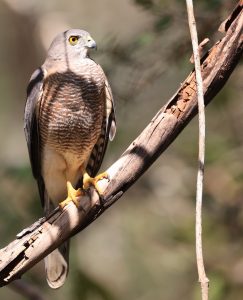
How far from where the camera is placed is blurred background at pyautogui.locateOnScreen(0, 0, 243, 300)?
226 inches

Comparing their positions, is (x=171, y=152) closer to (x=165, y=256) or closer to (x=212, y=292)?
(x=165, y=256)

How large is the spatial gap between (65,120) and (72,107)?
101 millimetres

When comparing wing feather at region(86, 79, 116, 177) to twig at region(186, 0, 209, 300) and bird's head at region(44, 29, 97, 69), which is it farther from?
twig at region(186, 0, 209, 300)

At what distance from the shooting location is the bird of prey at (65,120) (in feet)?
16.7

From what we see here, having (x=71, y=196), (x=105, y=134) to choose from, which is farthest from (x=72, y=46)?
(x=71, y=196)

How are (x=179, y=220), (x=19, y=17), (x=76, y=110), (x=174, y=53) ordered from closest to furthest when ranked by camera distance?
(x=76, y=110) → (x=174, y=53) → (x=179, y=220) → (x=19, y=17)

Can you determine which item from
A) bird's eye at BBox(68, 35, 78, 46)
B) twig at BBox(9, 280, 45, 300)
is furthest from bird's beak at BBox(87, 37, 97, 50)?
twig at BBox(9, 280, 45, 300)

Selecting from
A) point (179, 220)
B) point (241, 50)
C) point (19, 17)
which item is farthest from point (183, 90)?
point (19, 17)

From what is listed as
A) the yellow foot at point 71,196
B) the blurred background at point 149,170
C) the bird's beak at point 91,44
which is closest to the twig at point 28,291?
the yellow foot at point 71,196

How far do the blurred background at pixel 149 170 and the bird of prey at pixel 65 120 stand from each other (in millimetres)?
336

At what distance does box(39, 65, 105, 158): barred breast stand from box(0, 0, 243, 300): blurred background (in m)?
0.43

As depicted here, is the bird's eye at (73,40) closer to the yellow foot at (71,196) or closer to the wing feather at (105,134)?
the wing feather at (105,134)

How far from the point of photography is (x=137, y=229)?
825cm

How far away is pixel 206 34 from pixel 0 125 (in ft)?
16.7
